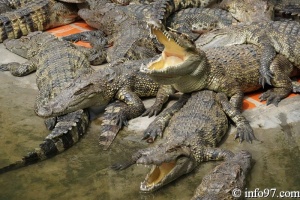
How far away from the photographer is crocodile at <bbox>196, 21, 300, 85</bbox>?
524 centimetres

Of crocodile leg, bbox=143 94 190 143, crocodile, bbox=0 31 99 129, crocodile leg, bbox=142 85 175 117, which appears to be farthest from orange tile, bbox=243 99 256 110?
crocodile, bbox=0 31 99 129

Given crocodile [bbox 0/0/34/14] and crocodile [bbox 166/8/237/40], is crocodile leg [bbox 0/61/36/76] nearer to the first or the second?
crocodile [bbox 0/0/34/14]

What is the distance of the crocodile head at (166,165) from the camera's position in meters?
3.91

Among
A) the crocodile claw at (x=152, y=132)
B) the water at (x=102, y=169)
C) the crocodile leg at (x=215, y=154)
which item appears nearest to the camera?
the water at (x=102, y=169)

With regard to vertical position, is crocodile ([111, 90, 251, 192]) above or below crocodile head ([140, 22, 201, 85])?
below

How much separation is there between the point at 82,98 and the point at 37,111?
41 cm

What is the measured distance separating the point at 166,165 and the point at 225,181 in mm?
476

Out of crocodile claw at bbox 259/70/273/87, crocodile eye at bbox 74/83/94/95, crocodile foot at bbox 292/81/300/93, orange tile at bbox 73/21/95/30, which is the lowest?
orange tile at bbox 73/21/95/30

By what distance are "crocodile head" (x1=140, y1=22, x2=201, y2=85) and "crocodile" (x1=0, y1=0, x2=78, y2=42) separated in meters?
2.92

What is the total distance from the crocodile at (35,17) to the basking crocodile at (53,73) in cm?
31

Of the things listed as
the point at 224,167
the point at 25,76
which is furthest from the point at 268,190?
the point at 25,76

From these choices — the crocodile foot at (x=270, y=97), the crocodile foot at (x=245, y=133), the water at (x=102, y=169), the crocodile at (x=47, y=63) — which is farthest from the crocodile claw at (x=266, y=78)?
the crocodile at (x=47, y=63)

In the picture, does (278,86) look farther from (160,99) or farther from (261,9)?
(261,9)

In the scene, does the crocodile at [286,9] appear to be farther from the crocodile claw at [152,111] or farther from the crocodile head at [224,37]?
the crocodile claw at [152,111]
